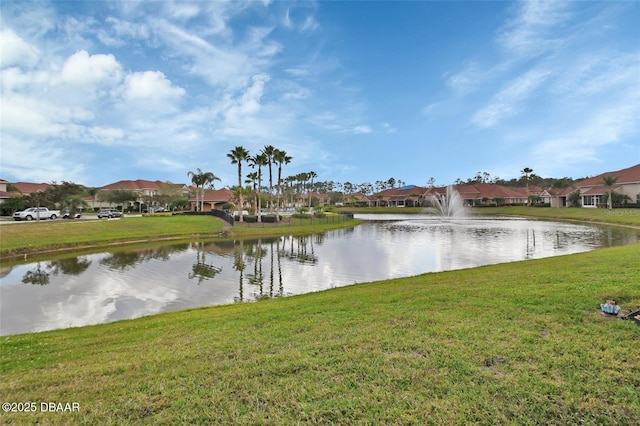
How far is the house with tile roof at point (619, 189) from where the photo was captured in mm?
58031

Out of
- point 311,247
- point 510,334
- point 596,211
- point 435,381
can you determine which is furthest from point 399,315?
point 596,211

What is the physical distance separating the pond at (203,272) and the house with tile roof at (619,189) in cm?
4799

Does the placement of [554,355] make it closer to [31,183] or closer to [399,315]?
[399,315]

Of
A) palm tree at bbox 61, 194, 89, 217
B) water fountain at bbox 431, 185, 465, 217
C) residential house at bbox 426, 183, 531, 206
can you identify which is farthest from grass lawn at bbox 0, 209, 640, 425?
residential house at bbox 426, 183, 531, 206

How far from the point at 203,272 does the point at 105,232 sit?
1971 centimetres

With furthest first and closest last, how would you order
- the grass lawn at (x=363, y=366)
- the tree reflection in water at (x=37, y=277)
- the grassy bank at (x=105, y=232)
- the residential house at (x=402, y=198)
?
the residential house at (x=402, y=198) → the grassy bank at (x=105, y=232) → the tree reflection in water at (x=37, y=277) → the grass lawn at (x=363, y=366)

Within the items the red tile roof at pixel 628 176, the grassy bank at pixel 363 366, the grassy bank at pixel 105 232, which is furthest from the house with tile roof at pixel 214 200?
the red tile roof at pixel 628 176

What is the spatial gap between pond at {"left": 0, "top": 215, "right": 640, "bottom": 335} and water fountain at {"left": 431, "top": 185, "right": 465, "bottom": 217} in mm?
47340

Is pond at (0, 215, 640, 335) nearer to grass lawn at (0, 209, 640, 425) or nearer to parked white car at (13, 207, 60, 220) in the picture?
grass lawn at (0, 209, 640, 425)

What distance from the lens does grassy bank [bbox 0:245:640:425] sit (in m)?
3.64

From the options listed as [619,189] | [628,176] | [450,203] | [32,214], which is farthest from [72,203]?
[628,176]

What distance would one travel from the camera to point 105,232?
3055cm

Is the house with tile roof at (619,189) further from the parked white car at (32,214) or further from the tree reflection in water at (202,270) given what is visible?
the parked white car at (32,214)

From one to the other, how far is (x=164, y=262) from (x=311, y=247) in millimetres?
10697
